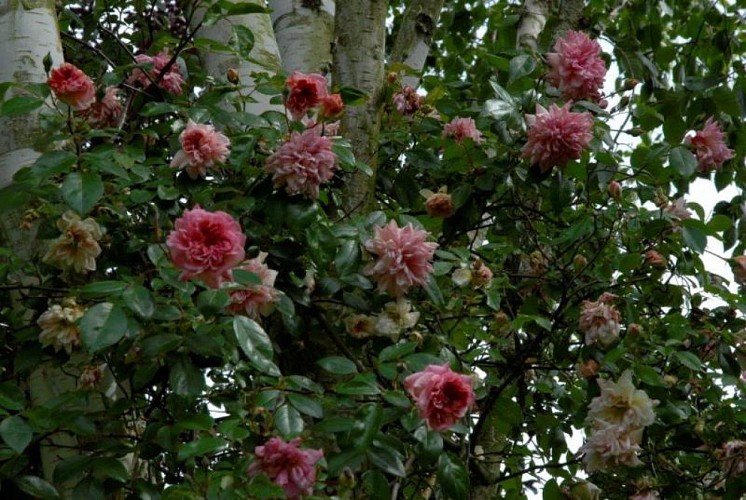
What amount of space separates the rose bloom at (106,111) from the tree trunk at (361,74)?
48 centimetres

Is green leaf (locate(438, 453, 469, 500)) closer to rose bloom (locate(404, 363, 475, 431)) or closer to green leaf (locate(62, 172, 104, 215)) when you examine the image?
rose bloom (locate(404, 363, 475, 431))

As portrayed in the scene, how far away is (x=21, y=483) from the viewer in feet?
5.72

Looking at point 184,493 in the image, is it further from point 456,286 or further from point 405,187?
point 405,187

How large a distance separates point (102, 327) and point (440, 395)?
51cm

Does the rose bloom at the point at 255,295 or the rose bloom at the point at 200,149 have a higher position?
the rose bloom at the point at 200,149

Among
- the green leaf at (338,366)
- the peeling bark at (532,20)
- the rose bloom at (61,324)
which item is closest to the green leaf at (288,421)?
the green leaf at (338,366)

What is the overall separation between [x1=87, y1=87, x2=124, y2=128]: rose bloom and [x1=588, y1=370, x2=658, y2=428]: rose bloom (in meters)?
1.08

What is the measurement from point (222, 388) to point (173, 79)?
2.20 feet

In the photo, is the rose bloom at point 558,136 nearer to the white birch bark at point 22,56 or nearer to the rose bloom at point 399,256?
the rose bloom at point 399,256

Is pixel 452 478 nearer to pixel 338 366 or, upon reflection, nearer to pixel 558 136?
pixel 338 366

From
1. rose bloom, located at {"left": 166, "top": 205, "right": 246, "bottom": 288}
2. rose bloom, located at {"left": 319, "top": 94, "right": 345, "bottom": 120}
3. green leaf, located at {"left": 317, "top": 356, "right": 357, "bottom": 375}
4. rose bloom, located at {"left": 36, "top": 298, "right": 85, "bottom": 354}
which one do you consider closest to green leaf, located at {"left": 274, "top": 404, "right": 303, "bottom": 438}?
green leaf, located at {"left": 317, "top": 356, "right": 357, "bottom": 375}

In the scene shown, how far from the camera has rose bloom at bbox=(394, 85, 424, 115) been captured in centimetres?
242

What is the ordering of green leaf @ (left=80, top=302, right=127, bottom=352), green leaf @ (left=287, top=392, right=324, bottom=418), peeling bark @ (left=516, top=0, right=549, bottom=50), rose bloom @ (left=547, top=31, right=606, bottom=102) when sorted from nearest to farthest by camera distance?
green leaf @ (left=80, top=302, right=127, bottom=352) < green leaf @ (left=287, top=392, right=324, bottom=418) < rose bloom @ (left=547, top=31, right=606, bottom=102) < peeling bark @ (left=516, top=0, right=549, bottom=50)

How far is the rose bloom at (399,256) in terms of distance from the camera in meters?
1.78
